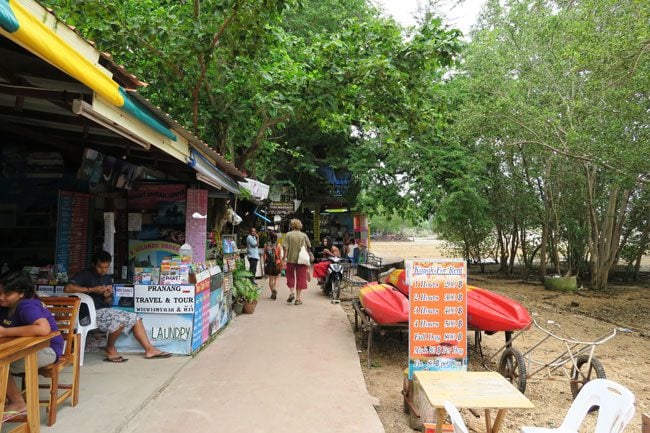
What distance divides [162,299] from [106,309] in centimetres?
62

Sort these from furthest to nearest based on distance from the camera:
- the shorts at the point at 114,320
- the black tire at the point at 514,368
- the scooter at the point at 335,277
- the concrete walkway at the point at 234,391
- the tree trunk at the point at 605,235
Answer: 1. the tree trunk at the point at 605,235
2. the scooter at the point at 335,277
3. the shorts at the point at 114,320
4. the black tire at the point at 514,368
5. the concrete walkway at the point at 234,391

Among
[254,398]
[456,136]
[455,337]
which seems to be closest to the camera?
[254,398]

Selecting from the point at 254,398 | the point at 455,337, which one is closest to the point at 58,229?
the point at 254,398

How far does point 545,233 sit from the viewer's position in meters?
16.5

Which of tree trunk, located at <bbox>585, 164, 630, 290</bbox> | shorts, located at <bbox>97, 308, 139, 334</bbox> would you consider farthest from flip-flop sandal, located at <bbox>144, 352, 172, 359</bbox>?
tree trunk, located at <bbox>585, 164, 630, 290</bbox>

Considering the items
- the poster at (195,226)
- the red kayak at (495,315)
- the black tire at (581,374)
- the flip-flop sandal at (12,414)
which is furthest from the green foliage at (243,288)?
the black tire at (581,374)

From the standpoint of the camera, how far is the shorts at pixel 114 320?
4820 millimetres

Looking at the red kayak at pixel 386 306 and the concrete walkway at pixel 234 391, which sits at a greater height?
the red kayak at pixel 386 306

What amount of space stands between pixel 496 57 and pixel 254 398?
39.4 feet

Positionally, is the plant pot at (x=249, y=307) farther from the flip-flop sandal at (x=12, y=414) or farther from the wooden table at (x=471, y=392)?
the wooden table at (x=471, y=392)

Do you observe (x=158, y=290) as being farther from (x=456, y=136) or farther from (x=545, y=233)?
(x=545, y=233)

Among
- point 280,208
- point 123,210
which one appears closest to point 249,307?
point 123,210

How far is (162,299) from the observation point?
5.21 meters

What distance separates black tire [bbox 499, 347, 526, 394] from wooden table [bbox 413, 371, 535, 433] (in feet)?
4.83
